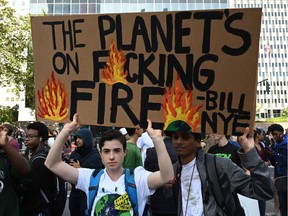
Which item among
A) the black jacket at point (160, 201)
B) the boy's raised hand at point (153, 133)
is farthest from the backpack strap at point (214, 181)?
the black jacket at point (160, 201)

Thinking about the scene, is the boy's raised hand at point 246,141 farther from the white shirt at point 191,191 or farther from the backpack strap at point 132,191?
the backpack strap at point 132,191

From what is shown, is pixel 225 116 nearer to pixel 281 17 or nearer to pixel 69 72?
pixel 69 72

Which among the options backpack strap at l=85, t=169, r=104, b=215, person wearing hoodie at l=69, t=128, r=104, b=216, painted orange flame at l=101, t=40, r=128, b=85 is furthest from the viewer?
person wearing hoodie at l=69, t=128, r=104, b=216

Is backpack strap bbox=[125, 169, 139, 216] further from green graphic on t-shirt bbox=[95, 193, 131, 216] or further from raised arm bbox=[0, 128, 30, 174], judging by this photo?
raised arm bbox=[0, 128, 30, 174]

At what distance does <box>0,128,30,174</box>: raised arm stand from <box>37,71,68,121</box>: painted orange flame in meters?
0.37

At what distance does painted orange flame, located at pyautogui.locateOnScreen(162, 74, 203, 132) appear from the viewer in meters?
2.70

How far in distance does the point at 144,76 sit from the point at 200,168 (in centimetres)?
84

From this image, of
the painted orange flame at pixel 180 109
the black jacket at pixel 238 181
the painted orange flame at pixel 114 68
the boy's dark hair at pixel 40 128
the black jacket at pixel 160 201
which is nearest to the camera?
the black jacket at pixel 238 181

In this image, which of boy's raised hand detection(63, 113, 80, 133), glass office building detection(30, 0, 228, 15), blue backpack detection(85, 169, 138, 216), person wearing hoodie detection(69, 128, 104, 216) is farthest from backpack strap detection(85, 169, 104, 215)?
glass office building detection(30, 0, 228, 15)

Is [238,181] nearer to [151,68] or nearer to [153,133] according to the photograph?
[153,133]

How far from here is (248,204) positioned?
12.6 feet

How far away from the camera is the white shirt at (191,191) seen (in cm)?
252

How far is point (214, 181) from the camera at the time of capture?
2.49 m

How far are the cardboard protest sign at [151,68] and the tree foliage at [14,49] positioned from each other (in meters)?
26.0
